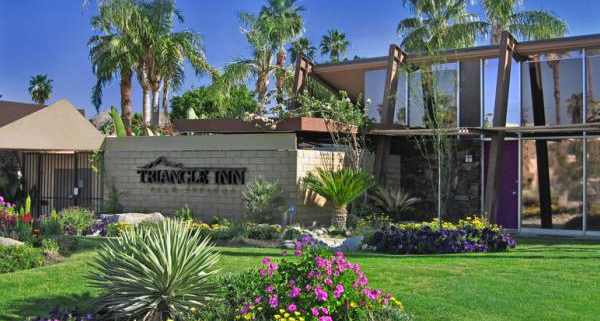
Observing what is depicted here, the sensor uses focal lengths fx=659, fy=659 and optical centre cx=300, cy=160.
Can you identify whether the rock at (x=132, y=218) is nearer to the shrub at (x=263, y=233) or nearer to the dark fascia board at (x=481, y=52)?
the shrub at (x=263, y=233)

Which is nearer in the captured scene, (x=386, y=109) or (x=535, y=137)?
(x=535, y=137)

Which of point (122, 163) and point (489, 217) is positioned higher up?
point (122, 163)

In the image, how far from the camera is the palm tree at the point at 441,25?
1240 inches

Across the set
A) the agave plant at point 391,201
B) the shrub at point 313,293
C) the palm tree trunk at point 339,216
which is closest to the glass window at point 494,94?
the agave plant at point 391,201

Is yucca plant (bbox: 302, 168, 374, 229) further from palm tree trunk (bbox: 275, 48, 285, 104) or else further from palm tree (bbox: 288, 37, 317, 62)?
palm tree (bbox: 288, 37, 317, 62)

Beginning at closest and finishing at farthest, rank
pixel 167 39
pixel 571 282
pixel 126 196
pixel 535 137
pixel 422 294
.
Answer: pixel 422 294, pixel 571 282, pixel 535 137, pixel 126 196, pixel 167 39

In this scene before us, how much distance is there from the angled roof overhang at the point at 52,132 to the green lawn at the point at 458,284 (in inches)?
320

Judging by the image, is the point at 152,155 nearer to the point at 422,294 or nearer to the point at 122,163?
the point at 122,163

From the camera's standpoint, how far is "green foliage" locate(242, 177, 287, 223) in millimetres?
16047

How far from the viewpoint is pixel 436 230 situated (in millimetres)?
12570

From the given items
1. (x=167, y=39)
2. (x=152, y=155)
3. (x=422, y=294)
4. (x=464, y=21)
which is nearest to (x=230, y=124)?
(x=152, y=155)

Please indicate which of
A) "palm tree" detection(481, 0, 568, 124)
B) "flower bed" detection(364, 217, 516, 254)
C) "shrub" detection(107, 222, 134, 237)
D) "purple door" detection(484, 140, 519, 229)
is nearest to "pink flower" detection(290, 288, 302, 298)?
"flower bed" detection(364, 217, 516, 254)

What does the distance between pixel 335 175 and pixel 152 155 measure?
5588 millimetres

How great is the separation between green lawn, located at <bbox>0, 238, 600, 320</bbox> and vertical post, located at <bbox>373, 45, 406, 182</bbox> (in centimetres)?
772
